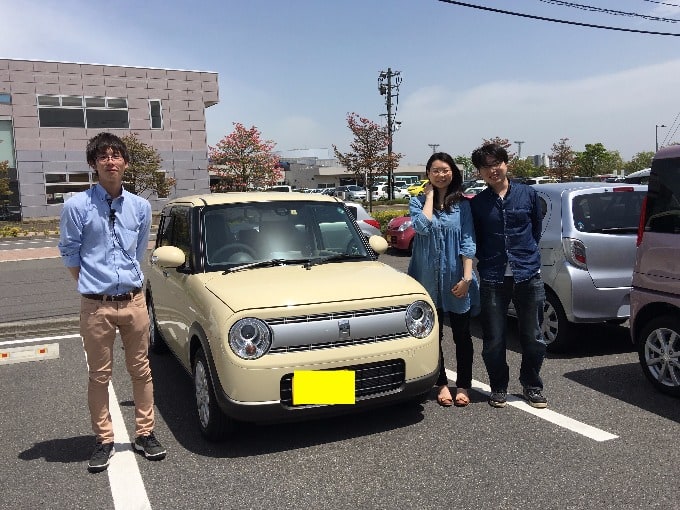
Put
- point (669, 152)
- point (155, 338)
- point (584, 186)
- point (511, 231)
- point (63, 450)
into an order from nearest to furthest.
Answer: point (63, 450) < point (511, 231) < point (669, 152) < point (584, 186) < point (155, 338)

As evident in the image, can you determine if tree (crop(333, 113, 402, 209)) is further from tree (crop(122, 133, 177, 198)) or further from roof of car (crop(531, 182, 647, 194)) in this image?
roof of car (crop(531, 182, 647, 194))

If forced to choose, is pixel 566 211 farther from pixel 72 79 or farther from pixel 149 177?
pixel 72 79

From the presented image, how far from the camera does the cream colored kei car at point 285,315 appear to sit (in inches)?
127

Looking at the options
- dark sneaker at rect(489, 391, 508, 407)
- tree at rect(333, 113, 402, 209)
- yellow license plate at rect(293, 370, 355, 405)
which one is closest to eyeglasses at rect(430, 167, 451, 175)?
yellow license plate at rect(293, 370, 355, 405)

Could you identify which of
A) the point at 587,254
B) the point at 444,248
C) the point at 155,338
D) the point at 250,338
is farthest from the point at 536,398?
the point at 155,338

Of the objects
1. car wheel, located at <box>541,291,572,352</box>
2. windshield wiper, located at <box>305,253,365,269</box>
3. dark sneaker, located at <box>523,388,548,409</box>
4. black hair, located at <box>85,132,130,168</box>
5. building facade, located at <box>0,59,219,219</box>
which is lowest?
dark sneaker, located at <box>523,388,548,409</box>

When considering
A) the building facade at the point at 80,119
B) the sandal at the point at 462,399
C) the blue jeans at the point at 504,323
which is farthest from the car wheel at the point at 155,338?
the building facade at the point at 80,119

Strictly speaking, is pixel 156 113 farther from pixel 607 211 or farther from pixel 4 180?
pixel 607 211

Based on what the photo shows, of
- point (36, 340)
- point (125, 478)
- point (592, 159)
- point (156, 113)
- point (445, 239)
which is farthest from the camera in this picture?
point (592, 159)

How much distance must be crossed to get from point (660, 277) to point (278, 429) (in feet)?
9.71

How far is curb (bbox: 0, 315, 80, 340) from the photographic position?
6.77 metres

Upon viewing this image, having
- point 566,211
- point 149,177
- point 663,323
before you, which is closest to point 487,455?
point 663,323

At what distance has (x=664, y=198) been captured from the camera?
4082 millimetres

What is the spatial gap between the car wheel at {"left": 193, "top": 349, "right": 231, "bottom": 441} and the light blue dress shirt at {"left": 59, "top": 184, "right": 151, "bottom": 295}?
2.20ft
